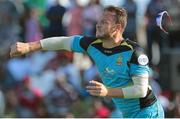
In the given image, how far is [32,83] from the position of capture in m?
13.1

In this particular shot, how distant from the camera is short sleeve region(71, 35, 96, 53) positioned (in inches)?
288

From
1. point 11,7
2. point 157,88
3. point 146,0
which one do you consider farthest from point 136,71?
point 11,7

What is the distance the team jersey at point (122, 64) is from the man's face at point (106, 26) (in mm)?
196

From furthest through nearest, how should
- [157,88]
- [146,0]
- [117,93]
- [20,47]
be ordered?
1. [146,0]
2. [157,88]
3. [20,47]
4. [117,93]

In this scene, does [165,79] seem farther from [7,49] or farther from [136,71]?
[136,71]

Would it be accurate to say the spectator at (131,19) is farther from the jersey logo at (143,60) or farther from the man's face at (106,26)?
the jersey logo at (143,60)

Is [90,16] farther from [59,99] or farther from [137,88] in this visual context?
[137,88]

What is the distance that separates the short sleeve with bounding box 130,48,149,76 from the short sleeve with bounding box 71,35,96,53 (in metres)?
0.55

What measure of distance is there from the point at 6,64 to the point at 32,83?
741mm

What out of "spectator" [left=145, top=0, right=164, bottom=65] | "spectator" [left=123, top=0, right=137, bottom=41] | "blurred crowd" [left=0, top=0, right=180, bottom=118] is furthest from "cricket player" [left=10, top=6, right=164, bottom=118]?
"spectator" [left=145, top=0, right=164, bottom=65]

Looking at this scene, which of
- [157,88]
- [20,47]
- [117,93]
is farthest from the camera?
[157,88]

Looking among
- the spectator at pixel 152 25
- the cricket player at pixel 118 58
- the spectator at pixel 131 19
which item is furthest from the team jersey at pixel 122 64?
the spectator at pixel 152 25

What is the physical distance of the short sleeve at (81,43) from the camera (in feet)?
24.0

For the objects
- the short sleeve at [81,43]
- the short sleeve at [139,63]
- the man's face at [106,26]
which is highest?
the man's face at [106,26]
